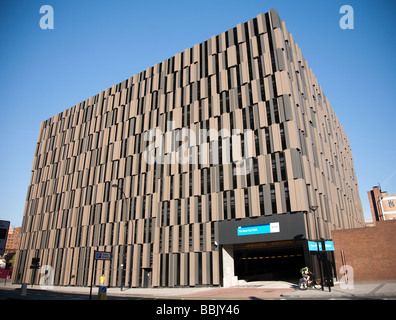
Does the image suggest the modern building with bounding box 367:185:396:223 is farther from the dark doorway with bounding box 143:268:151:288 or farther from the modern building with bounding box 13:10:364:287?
the dark doorway with bounding box 143:268:151:288

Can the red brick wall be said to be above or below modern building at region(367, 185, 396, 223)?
below

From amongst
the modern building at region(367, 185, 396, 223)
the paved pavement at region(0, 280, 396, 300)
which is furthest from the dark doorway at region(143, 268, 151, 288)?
the modern building at region(367, 185, 396, 223)

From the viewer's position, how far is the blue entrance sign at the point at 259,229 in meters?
32.2

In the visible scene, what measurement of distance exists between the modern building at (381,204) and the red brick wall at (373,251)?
76.1 meters

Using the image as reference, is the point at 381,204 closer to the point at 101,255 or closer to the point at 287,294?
the point at 287,294

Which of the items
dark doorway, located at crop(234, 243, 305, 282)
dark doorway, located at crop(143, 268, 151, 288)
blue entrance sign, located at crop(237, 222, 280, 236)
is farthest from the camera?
dark doorway, located at crop(143, 268, 151, 288)

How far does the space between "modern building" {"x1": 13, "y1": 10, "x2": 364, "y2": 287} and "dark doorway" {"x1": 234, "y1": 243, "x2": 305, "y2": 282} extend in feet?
0.61

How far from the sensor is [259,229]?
33.1 metres

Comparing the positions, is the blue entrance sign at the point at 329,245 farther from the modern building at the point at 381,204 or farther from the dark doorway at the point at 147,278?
the modern building at the point at 381,204

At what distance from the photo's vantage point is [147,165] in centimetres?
4609

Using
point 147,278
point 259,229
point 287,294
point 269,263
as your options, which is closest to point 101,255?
point 287,294

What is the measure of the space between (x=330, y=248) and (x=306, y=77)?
1129 inches

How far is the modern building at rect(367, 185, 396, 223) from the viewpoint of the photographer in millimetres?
95662
